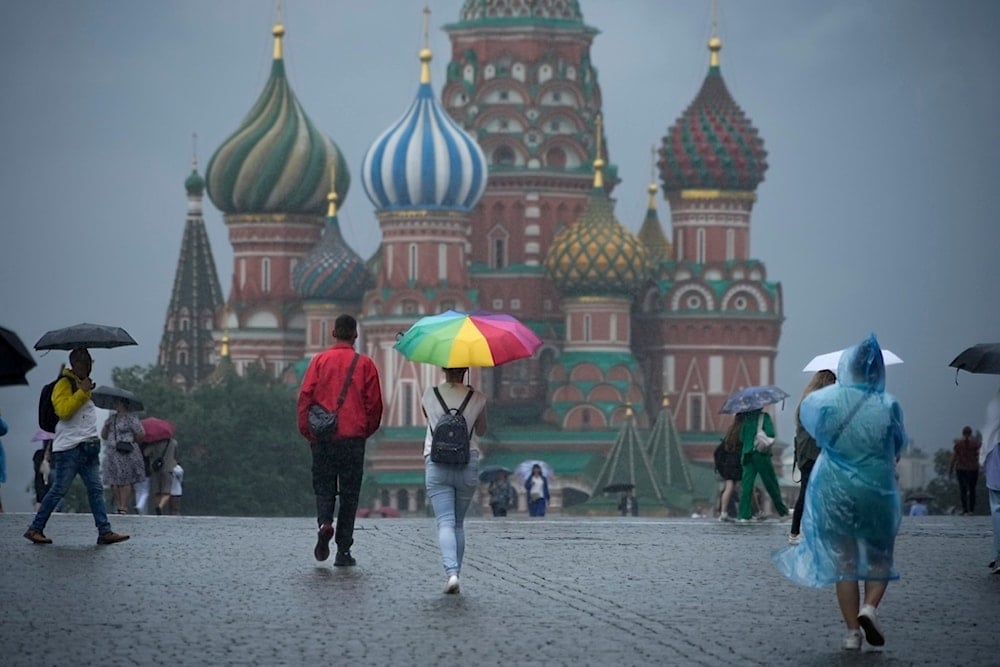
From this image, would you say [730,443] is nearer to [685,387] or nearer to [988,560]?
[988,560]

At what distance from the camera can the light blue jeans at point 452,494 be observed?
16.2 meters

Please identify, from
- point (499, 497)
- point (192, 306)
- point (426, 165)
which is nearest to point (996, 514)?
point (499, 497)

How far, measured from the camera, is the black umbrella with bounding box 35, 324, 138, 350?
2098 centimetres

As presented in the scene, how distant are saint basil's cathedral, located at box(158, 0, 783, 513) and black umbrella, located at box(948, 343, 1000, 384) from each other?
194 feet

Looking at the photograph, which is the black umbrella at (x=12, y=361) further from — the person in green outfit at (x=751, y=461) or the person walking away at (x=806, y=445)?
the person in green outfit at (x=751, y=461)

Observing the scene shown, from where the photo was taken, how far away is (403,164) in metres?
82.6

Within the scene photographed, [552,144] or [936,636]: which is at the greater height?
[552,144]

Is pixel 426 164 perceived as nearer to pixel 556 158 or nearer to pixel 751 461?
pixel 556 158

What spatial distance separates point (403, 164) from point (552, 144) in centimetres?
498

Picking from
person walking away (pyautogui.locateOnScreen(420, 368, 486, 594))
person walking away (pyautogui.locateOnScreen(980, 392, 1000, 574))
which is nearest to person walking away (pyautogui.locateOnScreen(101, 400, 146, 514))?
person walking away (pyautogui.locateOnScreen(980, 392, 1000, 574))

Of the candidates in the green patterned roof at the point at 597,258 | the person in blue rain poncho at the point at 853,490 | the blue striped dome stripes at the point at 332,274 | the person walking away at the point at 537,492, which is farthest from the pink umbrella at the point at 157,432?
the blue striped dome stripes at the point at 332,274

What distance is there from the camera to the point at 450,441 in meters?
16.3

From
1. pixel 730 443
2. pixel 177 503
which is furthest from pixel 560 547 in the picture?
pixel 177 503

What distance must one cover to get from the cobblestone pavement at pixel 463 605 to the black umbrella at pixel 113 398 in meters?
4.26
